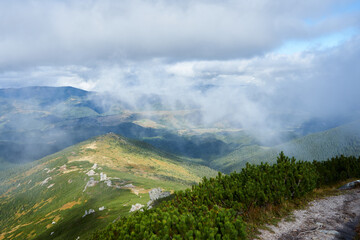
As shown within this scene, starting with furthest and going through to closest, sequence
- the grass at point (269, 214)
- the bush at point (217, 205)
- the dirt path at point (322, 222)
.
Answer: the grass at point (269, 214), the dirt path at point (322, 222), the bush at point (217, 205)

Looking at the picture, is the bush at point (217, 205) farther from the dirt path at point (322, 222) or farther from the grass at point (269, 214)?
the dirt path at point (322, 222)

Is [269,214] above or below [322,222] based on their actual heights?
above

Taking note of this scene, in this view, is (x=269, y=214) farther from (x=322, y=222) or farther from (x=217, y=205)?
(x=217, y=205)

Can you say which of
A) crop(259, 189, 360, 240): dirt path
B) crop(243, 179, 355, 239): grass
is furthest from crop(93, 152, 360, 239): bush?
crop(259, 189, 360, 240): dirt path

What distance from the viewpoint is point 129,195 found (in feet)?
433

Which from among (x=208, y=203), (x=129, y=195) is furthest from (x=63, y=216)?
(x=208, y=203)

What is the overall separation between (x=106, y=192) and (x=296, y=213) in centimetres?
15444

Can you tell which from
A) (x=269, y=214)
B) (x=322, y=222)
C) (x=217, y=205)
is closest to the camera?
(x=322, y=222)

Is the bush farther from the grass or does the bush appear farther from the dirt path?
the dirt path

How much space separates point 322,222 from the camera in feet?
55.9

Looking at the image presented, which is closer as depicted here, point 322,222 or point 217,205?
point 322,222

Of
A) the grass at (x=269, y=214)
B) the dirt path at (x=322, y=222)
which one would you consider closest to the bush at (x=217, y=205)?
the grass at (x=269, y=214)

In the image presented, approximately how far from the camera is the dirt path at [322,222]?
1472 cm

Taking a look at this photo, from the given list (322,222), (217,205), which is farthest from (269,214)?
(217,205)
